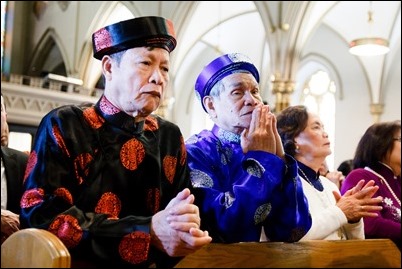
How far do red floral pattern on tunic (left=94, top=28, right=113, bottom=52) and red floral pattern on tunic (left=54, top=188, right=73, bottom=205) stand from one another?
0.52 meters

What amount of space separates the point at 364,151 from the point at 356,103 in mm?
13145

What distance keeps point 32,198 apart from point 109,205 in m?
0.24

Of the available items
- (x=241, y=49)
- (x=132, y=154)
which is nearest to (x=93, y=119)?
(x=132, y=154)

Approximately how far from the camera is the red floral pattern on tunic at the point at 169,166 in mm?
1930

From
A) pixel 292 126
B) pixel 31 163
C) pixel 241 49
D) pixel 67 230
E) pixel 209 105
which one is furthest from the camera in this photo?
pixel 241 49

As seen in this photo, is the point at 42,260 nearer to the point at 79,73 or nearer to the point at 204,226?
the point at 204,226

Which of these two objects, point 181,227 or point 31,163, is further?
point 31,163

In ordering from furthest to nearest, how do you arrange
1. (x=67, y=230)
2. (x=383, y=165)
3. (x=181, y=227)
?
1. (x=383, y=165)
2. (x=67, y=230)
3. (x=181, y=227)

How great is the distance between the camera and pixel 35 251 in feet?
4.00

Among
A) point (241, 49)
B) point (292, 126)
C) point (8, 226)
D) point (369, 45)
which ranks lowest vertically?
point (8, 226)

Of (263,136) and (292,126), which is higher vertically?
(292,126)

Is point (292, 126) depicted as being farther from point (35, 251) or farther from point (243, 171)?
point (35, 251)

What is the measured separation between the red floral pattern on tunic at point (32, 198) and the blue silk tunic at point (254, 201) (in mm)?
665

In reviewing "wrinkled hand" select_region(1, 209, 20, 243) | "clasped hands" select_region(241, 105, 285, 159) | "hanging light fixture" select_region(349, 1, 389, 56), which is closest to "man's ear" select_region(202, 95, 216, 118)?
"clasped hands" select_region(241, 105, 285, 159)
